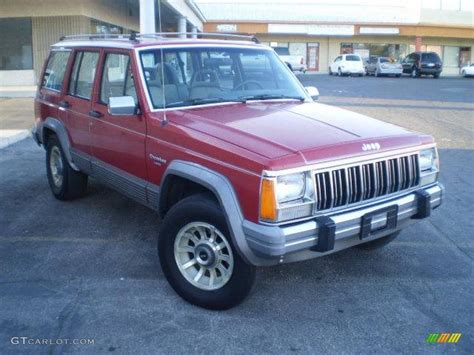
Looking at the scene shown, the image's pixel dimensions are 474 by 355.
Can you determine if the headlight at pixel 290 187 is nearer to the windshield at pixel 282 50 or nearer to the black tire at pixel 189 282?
the black tire at pixel 189 282

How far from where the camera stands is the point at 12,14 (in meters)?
20.5

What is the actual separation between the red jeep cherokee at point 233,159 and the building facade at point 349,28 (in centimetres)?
4398

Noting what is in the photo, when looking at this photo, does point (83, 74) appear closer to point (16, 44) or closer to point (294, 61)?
point (16, 44)

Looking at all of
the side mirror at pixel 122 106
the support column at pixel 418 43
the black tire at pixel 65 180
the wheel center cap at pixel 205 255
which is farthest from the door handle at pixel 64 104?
the support column at pixel 418 43

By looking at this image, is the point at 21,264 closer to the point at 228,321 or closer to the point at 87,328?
the point at 87,328

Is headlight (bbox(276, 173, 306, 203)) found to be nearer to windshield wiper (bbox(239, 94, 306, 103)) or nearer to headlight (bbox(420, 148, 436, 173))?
headlight (bbox(420, 148, 436, 173))

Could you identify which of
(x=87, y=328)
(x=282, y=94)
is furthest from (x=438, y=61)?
(x=87, y=328)

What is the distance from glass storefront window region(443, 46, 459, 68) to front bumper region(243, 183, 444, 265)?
2060 inches

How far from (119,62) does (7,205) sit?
2.51m

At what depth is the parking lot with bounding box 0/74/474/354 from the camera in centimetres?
356

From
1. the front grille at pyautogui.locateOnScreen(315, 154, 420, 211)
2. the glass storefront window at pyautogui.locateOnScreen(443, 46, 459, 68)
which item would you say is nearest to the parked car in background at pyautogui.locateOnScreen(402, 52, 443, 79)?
the glass storefront window at pyautogui.locateOnScreen(443, 46, 459, 68)

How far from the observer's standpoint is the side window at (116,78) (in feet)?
16.0

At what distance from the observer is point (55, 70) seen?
21.4ft

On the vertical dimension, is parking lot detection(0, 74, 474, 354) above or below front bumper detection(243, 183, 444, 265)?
below
